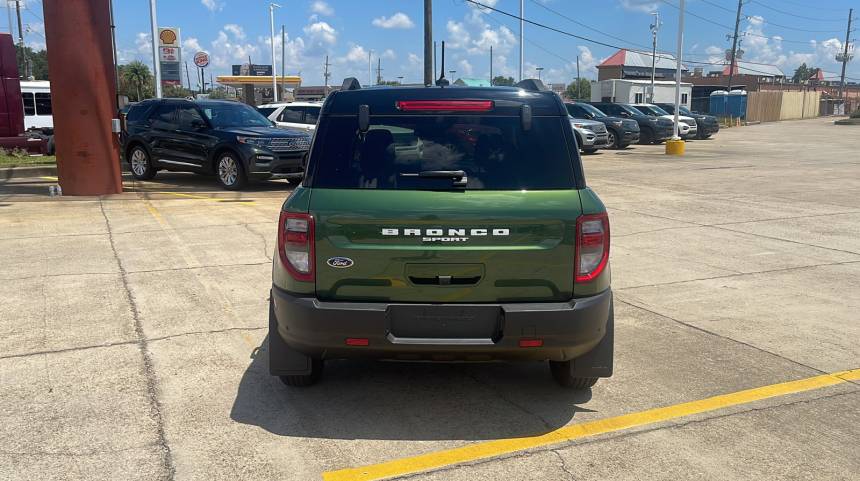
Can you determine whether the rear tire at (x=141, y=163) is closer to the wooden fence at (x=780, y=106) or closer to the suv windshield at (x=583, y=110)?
the suv windshield at (x=583, y=110)

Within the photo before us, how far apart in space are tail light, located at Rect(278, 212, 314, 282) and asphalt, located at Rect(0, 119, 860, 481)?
0.89 m

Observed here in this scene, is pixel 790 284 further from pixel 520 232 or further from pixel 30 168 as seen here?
pixel 30 168

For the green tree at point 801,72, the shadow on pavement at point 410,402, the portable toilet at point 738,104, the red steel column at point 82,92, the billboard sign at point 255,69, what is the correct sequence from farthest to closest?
1. the green tree at point 801,72
2. the billboard sign at point 255,69
3. the portable toilet at point 738,104
4. the red steel column at point 82,92
5. the shadow on pavement at point 410,402

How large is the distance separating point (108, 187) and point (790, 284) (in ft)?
36.5

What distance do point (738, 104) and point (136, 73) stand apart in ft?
194

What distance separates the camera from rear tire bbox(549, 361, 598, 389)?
4.27 metres

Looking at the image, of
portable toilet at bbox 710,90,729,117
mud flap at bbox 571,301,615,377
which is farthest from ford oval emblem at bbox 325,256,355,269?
portable toilet at bbox 710,90,729,117

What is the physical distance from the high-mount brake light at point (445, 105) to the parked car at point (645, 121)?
27126mm

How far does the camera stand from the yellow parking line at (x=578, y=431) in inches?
136

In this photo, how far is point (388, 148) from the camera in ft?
12.8

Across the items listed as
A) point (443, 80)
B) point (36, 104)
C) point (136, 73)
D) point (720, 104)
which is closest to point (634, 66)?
point (720, 104)

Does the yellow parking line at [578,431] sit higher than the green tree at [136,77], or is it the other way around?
the green tree at [136,77]

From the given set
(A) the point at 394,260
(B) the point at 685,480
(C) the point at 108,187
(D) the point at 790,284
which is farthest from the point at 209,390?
(C) the point at 108,187

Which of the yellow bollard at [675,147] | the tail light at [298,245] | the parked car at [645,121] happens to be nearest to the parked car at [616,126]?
the parked car at [645,121]
